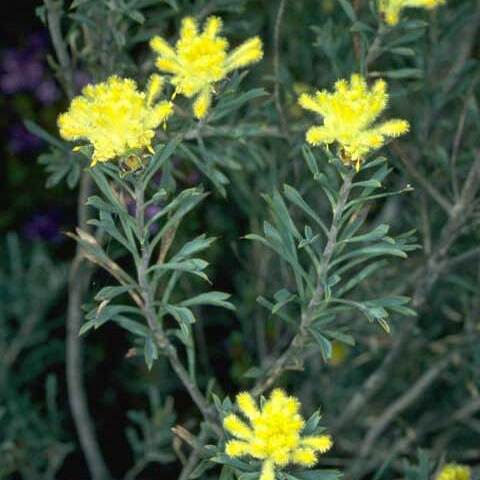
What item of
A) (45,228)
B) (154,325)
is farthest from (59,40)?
(45,228)

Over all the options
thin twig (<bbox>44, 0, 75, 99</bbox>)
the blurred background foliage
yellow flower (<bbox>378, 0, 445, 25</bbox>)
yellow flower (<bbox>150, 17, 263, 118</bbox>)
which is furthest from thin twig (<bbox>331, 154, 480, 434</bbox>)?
thin twig (<bbox>44, 0, 75, 99</bbox>)

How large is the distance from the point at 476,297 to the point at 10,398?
1355 mm

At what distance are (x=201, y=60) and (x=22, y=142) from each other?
201cm

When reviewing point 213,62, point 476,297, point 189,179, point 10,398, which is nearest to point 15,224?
point 10,398

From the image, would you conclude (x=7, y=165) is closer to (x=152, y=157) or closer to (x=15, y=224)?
(x=15, y=224)

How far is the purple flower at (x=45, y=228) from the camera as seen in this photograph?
10.2 ft

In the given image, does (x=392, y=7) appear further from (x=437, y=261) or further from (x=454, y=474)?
(x=454, y=474)

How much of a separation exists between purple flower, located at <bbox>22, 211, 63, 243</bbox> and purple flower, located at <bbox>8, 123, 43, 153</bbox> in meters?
0.30

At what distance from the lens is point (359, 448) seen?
2467mm

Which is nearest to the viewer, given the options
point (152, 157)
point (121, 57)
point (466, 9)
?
point (152, 157)

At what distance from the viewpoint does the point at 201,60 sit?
142cm

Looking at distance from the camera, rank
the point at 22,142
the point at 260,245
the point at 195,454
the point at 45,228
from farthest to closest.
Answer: the point at 22,142 → the point at 45,228 → the point at 260,245 → the point at 195,454

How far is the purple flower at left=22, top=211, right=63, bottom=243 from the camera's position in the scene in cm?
312

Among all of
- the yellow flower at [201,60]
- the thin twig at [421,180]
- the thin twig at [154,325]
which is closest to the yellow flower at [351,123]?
the yellow flower at [201,60]
